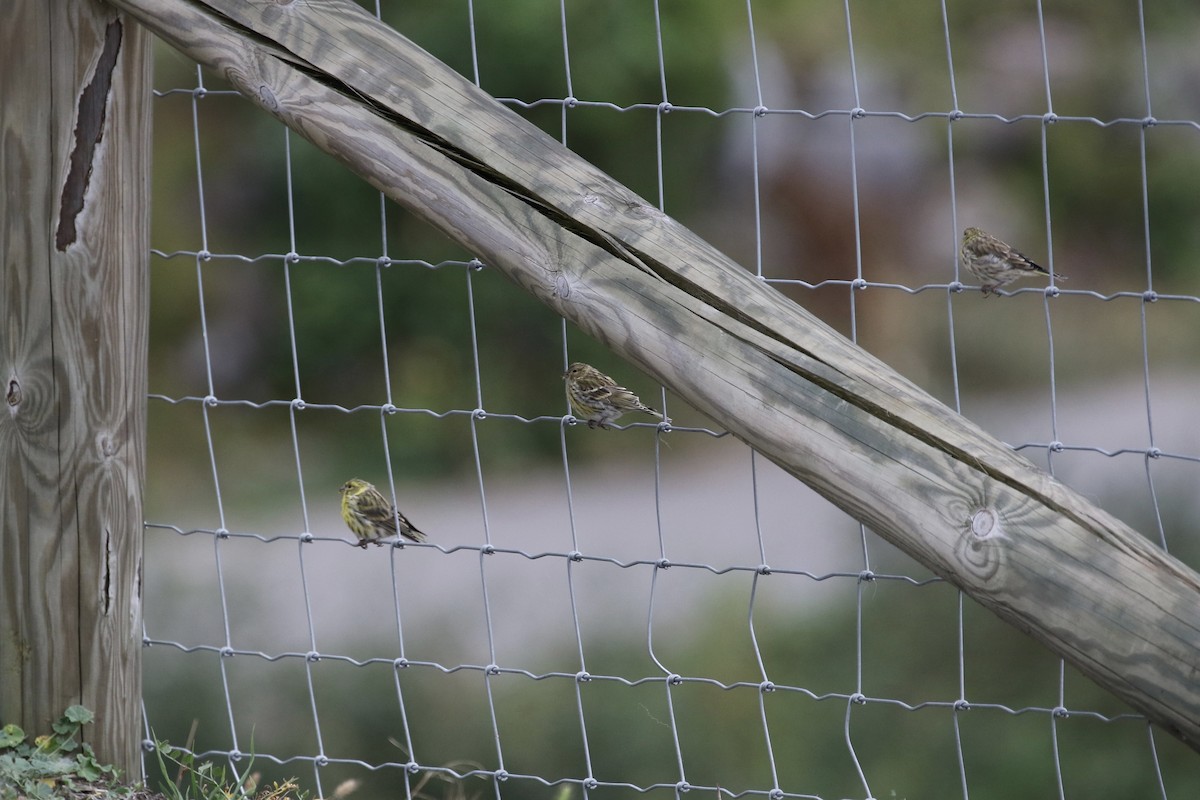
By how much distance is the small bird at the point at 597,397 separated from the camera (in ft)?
10.3

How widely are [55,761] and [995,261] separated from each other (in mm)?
2579

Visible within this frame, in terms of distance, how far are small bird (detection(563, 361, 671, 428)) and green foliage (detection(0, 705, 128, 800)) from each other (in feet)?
4.33

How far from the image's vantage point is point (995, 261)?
3.39 meters

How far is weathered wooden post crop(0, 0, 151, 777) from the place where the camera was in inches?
Result: 101

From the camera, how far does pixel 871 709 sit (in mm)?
7715

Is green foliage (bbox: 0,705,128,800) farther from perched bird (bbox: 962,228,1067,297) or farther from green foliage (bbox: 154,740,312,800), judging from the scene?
perched bird (bbox: 962,228,1067,297)

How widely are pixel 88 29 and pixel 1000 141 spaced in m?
14.4

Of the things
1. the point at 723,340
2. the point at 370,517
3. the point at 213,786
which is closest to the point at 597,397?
the point at 370,517

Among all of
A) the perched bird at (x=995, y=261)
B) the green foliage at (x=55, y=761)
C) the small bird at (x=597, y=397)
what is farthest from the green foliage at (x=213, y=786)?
the perched bird at (x=995, y=261)

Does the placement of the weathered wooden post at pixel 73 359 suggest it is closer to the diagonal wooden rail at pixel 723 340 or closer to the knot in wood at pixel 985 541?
the diagonal wooden rail at pixel 723 340

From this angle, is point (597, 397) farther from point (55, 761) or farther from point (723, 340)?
point (55, 761)

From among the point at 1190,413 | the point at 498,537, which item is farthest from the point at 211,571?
the point at 1190,413

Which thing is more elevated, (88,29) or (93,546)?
(88,29)

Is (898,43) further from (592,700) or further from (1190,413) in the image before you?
(592,700)
